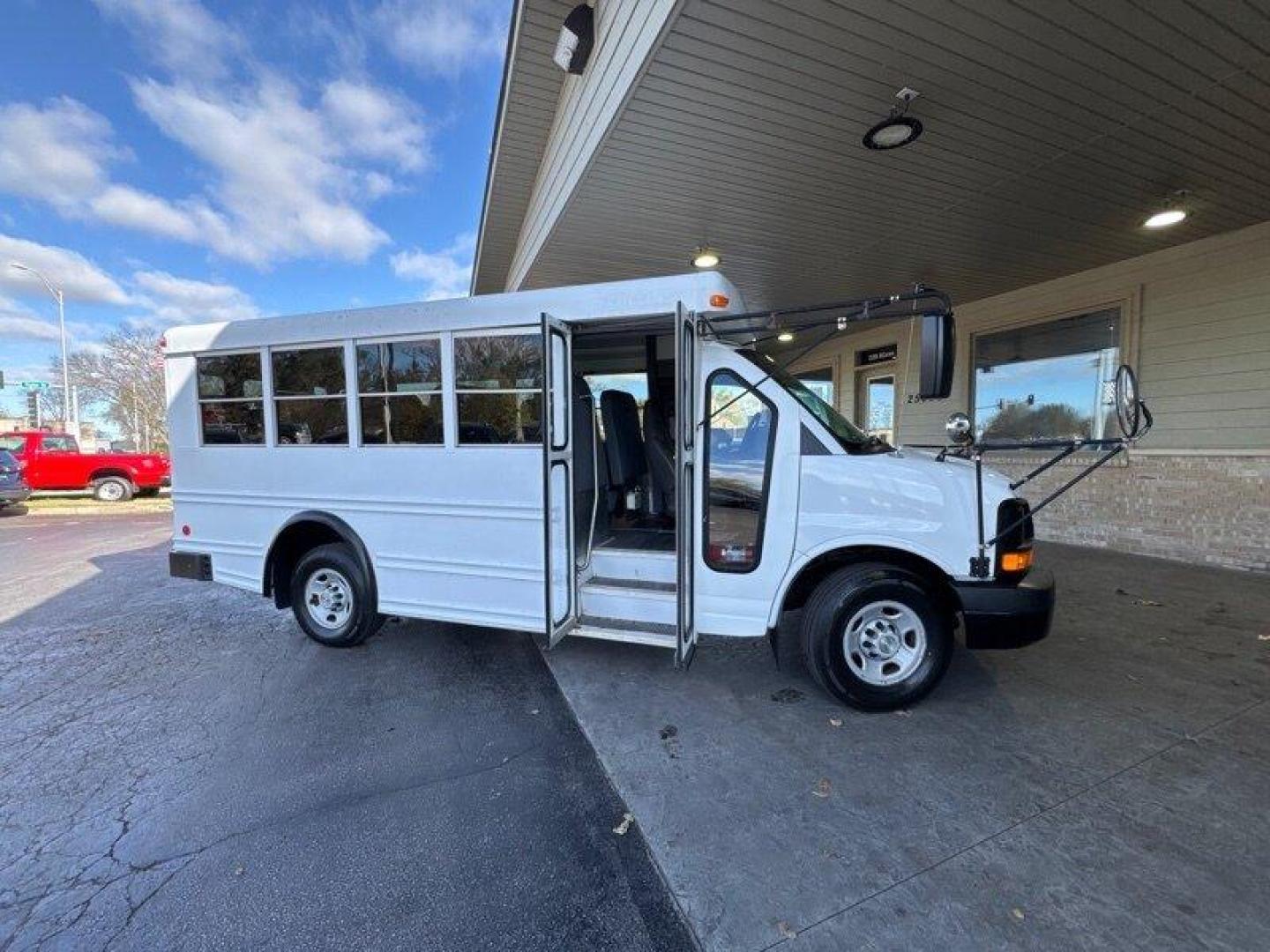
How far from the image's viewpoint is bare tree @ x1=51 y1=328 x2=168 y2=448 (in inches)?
1029

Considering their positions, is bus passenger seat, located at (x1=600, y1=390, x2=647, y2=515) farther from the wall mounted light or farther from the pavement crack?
the pavement crack

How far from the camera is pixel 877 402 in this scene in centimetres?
1107

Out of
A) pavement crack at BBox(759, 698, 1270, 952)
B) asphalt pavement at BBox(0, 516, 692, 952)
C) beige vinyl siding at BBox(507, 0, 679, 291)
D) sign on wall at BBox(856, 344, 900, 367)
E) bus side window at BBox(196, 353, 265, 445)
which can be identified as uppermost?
beige vinyl siding at BBox(507, 0, 679, 291)

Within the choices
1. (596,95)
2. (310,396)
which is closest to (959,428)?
(596,95)

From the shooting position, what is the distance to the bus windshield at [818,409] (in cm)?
342

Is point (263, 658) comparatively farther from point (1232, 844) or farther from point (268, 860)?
point (1232, 844)

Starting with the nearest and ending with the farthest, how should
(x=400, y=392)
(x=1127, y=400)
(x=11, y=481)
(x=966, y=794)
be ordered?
(x=966, y=794) < (x=1127, y=400) < (x=400, y=392) < (x=11, y=481)

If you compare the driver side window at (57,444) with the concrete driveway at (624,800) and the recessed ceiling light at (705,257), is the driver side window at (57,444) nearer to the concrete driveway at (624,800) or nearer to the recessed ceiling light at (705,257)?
the concrete driveway at (624,800)

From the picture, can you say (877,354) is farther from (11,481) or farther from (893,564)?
(11,481)

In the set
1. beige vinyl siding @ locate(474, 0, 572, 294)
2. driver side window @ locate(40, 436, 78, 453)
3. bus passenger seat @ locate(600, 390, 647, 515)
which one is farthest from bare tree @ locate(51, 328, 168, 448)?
bus passenger seat @ locate(600, 390, 647, 515)

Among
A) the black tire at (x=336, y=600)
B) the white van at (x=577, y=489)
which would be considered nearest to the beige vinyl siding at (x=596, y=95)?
the white van at (x=577, y=489)

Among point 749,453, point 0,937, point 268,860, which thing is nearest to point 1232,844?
point 749,453

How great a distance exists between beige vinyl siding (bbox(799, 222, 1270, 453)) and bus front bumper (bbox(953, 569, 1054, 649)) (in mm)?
3608

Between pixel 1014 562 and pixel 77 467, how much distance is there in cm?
1888
